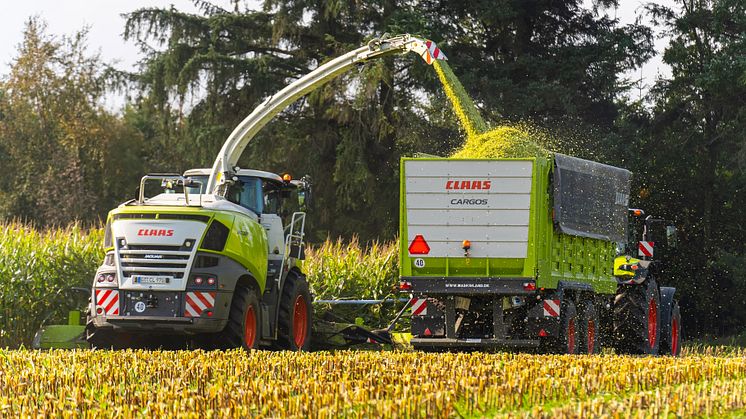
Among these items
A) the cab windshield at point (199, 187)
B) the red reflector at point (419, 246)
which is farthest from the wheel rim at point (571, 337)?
the cab windshield at point (199, 187)

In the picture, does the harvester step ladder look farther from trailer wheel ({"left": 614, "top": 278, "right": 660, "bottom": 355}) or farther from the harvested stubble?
trailer wheel ({"left": 614, "top": 278, "right": 660, "bottom": 355})

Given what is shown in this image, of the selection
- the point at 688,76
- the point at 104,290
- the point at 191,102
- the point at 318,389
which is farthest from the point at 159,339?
the point at 688,76

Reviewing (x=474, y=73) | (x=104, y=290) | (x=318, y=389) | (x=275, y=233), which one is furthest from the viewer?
(x=474, y=73)

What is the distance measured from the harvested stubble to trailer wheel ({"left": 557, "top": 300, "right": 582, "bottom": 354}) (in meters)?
3.25

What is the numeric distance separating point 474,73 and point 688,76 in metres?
6.82

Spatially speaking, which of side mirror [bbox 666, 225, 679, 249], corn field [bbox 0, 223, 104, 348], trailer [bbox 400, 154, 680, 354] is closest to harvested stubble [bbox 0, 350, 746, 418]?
trailer [bbox 400, 154, 680, 354]

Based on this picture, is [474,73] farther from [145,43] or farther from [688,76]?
[145,43]

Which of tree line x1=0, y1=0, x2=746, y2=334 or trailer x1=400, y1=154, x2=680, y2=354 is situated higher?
tree line x1=0, y1=0, x2=746, y2=334

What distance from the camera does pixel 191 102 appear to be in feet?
124

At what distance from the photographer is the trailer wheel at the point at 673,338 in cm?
2173

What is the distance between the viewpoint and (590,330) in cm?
1905

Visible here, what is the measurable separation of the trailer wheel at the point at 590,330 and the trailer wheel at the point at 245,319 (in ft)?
16.0

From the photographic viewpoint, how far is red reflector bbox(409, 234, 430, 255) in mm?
17688

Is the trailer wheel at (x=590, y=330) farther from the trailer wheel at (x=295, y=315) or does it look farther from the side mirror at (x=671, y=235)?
the trailer wheel at (x=295, y=315)
